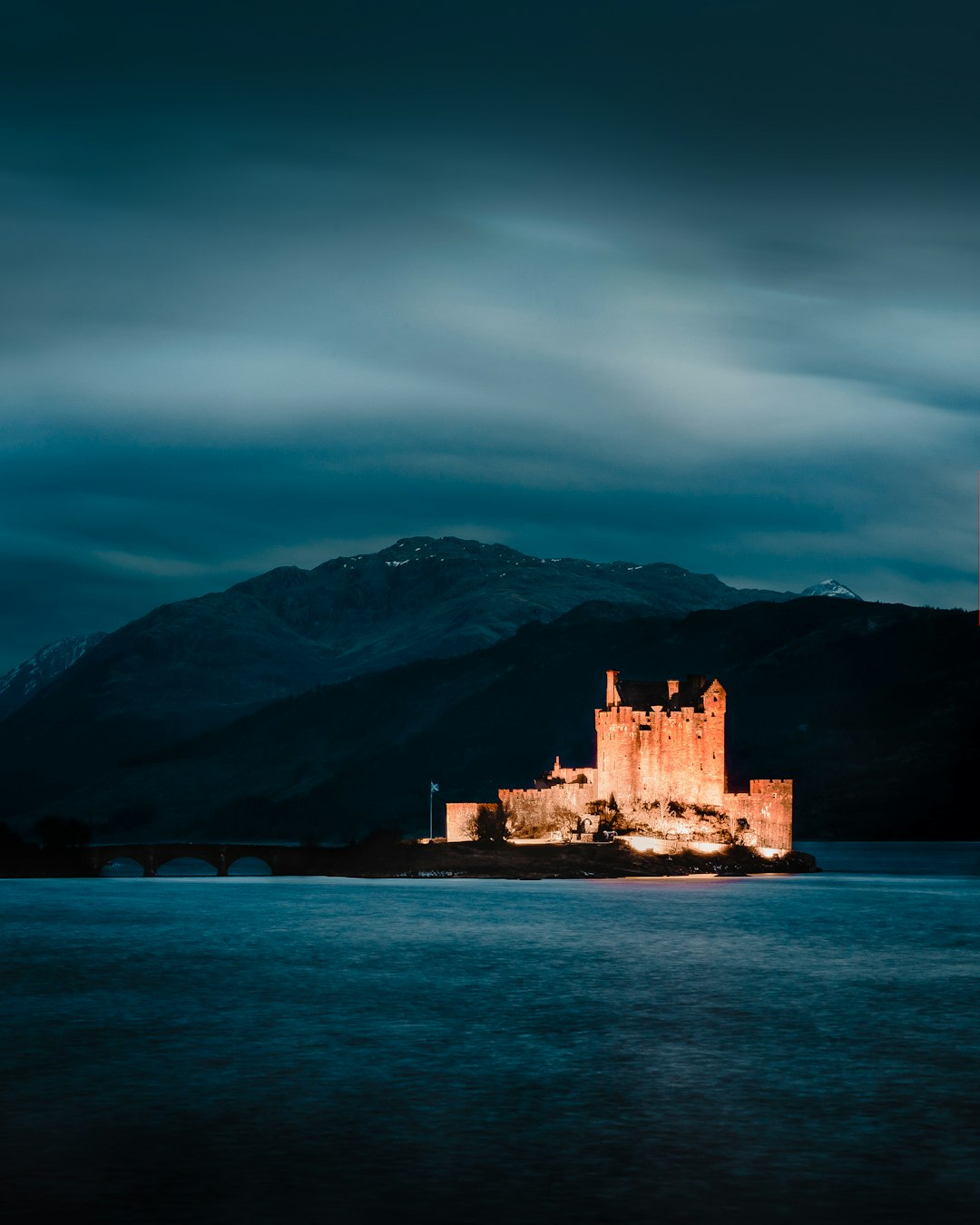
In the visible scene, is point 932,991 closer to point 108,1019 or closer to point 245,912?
point 108,1019

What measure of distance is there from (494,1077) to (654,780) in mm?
133350

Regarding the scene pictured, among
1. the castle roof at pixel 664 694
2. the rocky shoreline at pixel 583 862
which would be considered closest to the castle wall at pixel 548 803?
the rocky shoreline at pixel 583 862

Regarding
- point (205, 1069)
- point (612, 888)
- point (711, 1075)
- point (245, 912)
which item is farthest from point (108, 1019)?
point (612, 888)

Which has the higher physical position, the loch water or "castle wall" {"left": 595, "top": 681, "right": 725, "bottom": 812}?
"castle wall" {"left": 595, "top": 681, "right": 725, "bottom": 812}

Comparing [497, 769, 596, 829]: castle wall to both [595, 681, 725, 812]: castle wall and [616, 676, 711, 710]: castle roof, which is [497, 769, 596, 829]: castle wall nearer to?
[595, 681, 725, 812]: castle wall

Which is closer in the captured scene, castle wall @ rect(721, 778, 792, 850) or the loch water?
the loch water

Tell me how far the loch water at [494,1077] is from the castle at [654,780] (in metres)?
66.6

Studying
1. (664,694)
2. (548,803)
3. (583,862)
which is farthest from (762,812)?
(583,862)

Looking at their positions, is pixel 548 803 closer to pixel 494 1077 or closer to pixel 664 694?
pixel 664 694

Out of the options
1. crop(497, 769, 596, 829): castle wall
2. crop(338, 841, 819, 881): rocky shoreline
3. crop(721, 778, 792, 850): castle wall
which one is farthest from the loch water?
crop(721, 778, 792, 850): castle wall

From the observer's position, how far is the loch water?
121 ft

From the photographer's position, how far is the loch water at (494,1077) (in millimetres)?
36906

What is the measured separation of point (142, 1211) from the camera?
3466 centimetres

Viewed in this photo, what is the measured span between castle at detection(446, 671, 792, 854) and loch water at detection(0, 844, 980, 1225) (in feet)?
219
